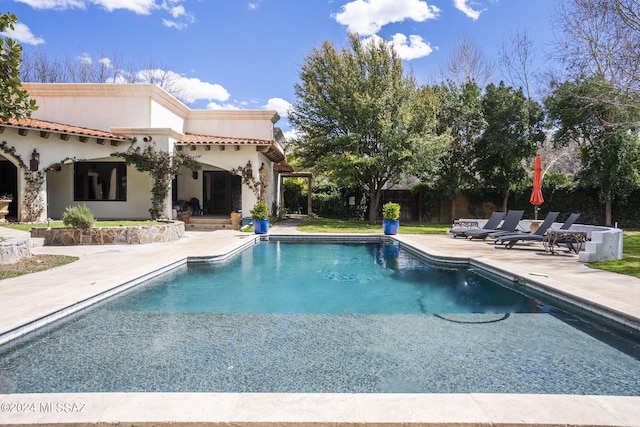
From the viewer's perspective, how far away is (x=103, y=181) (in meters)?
18.4

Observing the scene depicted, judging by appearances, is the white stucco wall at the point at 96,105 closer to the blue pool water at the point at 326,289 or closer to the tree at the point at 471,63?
the blue pool water at the point at 326,289

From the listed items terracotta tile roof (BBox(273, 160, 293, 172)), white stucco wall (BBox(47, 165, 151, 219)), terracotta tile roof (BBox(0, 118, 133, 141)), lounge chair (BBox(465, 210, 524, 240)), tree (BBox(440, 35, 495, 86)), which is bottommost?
lounge chair (BBox(465, 210, 524, 240))

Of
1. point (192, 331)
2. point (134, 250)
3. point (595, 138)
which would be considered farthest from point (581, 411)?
point (595, 138)

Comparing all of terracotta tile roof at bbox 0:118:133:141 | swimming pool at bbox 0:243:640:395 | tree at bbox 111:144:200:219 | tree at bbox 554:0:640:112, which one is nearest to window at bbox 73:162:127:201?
terracotta tile roof at bbox 0:118:133:141

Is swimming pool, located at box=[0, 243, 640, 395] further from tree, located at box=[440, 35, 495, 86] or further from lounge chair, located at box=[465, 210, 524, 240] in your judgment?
tree, located at box=[440, 35, 495, 86]

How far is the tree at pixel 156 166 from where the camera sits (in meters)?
16.4

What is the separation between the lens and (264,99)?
1238 inches

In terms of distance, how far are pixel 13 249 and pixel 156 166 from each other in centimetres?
836

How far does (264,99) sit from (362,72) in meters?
12.8

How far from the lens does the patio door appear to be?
67.2 feet

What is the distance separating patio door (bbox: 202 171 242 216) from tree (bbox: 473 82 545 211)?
13592 mm

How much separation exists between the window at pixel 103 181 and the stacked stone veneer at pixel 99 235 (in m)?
6.79

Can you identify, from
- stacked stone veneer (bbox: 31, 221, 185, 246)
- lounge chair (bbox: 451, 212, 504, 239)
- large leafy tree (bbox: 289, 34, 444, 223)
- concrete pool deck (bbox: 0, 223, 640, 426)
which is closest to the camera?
concrete pool deck (bbox: 0, 223, 640, 426)

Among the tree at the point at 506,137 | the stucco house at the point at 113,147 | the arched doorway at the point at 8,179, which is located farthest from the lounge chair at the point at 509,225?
the arched doorway at the point at 8,179
